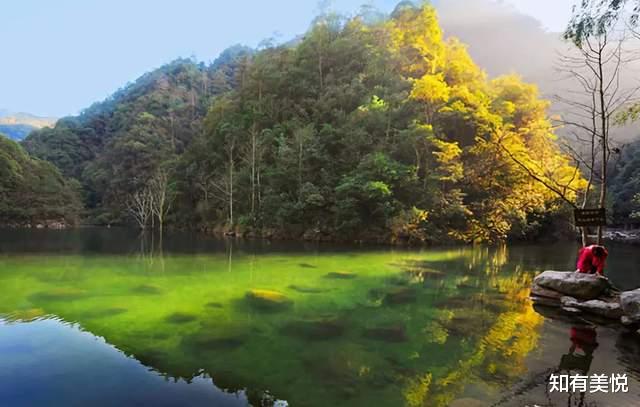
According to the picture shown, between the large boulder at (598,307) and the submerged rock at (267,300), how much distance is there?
5.11 m

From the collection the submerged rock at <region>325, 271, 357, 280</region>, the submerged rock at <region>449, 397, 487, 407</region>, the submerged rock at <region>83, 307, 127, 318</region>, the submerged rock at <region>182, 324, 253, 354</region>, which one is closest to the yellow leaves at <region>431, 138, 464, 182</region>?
the submerged rock at <region>325, 271, 357, 280</region>

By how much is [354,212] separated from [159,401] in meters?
18.1

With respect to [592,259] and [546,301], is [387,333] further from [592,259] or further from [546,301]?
[592,259]

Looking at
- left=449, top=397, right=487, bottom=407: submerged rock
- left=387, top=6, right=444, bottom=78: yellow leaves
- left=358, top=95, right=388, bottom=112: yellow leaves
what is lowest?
left=449, top=397, right=487, bottom=407: submerged rock

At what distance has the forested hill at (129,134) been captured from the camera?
4356 cm

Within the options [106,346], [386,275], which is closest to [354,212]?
[386,275]

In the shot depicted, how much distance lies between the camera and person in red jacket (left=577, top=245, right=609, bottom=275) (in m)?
7.66

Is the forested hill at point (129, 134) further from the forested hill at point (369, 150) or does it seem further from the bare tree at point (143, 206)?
the bare tree at point (143, 206)

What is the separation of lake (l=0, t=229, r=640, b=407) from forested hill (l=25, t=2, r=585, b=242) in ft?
25.6

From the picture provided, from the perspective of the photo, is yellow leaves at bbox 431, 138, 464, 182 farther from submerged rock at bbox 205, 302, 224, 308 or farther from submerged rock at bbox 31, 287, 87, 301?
submerged rock at bbox 31, 287, 87, 301

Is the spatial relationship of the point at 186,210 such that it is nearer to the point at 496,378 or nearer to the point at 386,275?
the point at 386,275

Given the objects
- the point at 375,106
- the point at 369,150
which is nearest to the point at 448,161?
the point at 369,150

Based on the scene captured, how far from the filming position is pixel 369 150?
24047mm

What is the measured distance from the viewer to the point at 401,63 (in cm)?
2855
